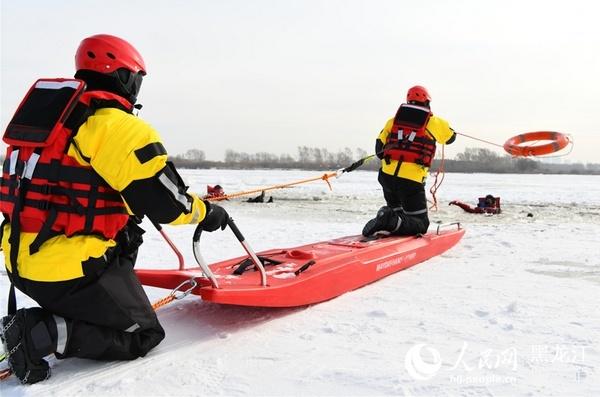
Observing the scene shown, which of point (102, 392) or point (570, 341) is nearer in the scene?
point (102, 392)

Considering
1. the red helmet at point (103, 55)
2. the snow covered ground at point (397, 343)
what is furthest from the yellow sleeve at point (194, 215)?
the red helmet at point (103, 55)

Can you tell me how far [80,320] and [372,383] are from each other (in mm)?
1621

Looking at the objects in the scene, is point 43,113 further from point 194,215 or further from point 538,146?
point 538,146

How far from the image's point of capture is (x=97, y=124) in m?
2.72

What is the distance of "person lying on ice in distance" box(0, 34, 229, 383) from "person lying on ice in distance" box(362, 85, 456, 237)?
389cm

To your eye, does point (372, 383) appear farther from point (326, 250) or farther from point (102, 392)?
point (326, 250)

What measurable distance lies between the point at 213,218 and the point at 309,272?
48.6 inches

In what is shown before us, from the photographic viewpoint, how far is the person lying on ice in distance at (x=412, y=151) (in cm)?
650

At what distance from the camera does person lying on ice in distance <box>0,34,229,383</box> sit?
2688 mm

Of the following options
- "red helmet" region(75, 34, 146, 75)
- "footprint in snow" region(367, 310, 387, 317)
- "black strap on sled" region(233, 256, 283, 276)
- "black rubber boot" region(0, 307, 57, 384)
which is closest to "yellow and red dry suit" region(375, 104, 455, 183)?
"black strap on sled" region(233, 256, 283, 276)

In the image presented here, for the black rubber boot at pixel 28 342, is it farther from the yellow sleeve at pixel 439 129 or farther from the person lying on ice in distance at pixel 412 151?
the yellow sleeve at pixel 439 129

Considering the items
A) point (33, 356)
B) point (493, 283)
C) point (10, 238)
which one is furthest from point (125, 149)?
point (493, 283)

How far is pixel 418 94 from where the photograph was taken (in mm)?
6570

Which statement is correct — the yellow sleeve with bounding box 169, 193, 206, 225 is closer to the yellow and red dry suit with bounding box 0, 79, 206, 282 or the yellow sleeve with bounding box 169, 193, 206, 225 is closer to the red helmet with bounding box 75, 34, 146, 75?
the yellow and red dry suit with bounding box 0, 79, 206, 282
